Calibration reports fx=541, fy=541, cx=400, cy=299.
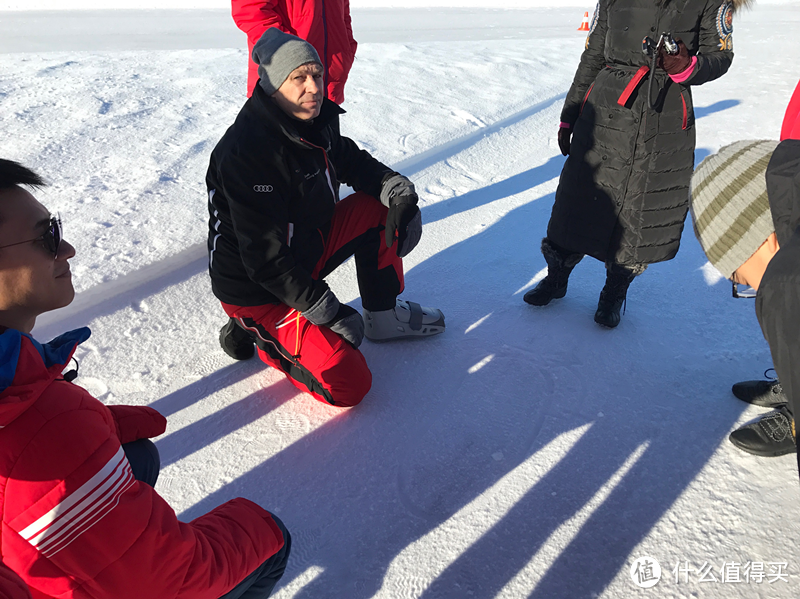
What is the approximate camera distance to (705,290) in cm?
239

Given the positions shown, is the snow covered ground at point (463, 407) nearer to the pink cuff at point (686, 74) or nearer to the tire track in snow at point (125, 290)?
the tire track in snow at point (125, 290)

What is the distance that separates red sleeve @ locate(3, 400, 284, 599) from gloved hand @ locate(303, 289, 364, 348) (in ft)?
2.90

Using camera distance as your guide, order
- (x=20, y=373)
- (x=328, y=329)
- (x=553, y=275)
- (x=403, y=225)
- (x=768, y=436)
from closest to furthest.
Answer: (x=20, y=373) → (x=768, y=436) → (x=328, y=329) → (x=403, y=225) → (x=553, y=275)

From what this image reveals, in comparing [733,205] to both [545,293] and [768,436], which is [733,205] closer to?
[768,436]

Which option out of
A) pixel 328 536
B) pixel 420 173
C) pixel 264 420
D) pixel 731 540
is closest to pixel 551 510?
pixel 731 540

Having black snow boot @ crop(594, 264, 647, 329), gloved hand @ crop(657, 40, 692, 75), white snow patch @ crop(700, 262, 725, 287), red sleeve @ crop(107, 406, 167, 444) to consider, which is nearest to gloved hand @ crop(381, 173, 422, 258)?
black snow boot @ crop(594, 264, 647, 329)

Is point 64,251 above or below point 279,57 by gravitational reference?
below

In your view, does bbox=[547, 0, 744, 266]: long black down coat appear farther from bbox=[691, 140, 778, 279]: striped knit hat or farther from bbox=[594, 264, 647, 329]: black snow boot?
bbox=[691, 140, 778, 279]: striped knit hat

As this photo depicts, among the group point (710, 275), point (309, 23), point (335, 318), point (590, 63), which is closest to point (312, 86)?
point (335, 318)

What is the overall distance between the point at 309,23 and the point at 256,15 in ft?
0.74

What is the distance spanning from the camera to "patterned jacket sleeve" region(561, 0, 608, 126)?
6.33 ft

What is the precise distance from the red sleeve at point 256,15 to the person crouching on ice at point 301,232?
72 centimetres

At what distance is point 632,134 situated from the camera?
73.4 inches

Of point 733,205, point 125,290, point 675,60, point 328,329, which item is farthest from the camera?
point 125,290
